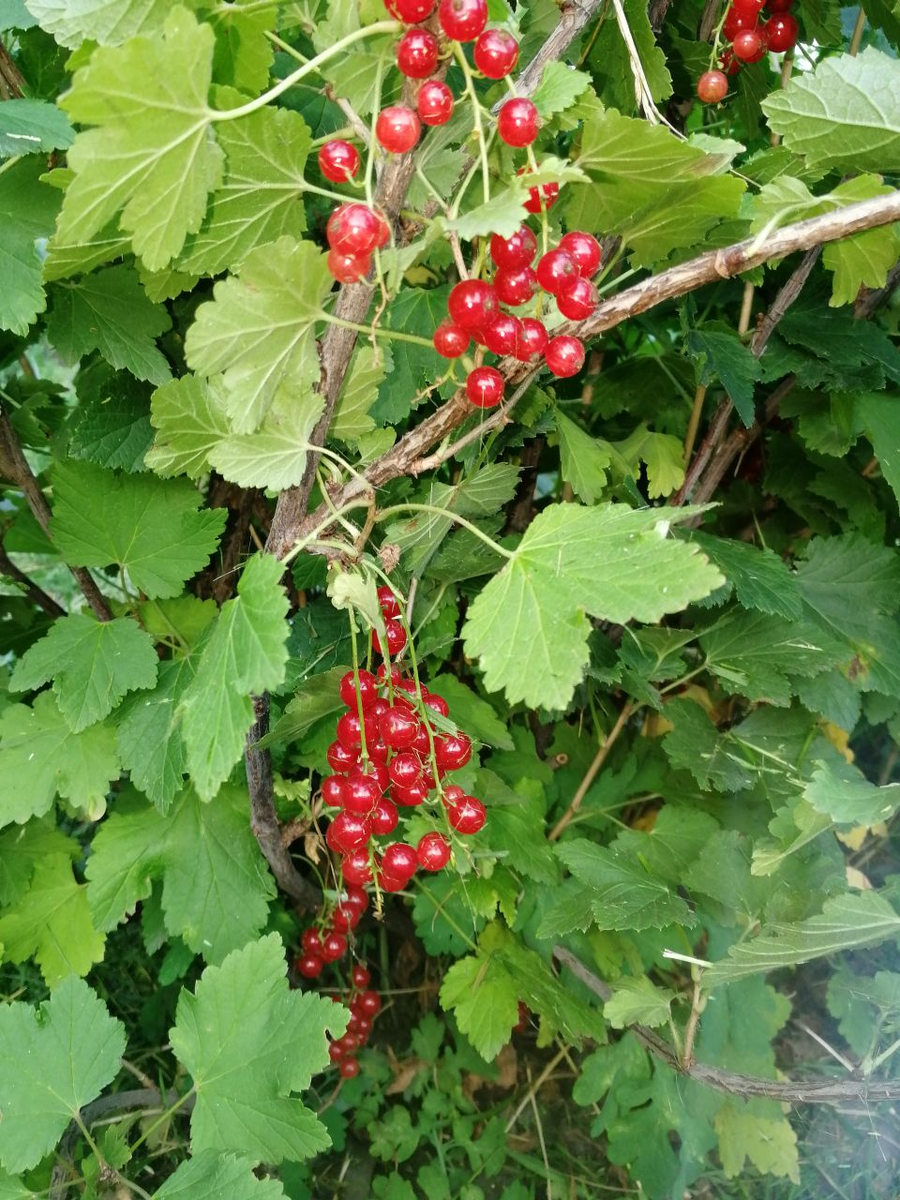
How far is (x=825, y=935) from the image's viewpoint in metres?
0.68

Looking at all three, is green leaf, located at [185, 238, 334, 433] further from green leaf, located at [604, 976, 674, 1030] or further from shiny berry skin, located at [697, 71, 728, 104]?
green leaf, located at [604, 976, 674, 1030]

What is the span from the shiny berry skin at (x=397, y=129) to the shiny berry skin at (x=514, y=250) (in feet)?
0.26

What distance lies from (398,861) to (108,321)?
54 cm

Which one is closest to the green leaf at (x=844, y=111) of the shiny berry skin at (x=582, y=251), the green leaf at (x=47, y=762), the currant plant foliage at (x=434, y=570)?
the currant plant foliage at (x=434, y=570)

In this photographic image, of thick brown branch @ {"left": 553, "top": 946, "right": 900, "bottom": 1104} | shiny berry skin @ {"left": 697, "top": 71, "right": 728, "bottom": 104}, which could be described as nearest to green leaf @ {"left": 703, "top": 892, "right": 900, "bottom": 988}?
thick brown branch @ {"left": 553, "top": 946, "right": 900, "bottom": 1104}

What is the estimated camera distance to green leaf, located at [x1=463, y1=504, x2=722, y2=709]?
49cm

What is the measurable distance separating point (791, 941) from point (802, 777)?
12.2 inches

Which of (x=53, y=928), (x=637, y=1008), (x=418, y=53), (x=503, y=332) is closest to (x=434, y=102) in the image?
(x=418, y=53)

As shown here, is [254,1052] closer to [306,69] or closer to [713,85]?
[306,69]

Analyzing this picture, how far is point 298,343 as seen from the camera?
0.57m

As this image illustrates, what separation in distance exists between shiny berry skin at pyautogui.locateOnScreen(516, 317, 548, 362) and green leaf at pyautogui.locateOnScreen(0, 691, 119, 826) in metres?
0.57

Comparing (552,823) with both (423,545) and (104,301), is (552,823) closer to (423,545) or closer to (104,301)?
(423,545)

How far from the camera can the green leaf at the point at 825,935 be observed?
655mm

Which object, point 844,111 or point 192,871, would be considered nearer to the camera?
point 844,111
